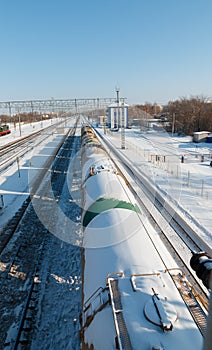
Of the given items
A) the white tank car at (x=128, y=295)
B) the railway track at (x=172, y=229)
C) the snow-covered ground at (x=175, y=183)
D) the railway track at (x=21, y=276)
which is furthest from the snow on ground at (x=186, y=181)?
the railway track at (x=21, y=276)

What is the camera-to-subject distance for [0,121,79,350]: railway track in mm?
5953

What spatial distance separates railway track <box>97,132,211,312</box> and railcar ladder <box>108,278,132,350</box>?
1.35 meters

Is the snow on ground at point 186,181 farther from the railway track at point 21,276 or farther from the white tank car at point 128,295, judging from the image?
the railway track at point 21,276

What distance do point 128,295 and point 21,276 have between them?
5047 millimetres

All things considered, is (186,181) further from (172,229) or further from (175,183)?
(172,229)

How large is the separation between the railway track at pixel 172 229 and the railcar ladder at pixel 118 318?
1.35 m

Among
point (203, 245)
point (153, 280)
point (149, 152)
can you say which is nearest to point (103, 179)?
point (203, 245)

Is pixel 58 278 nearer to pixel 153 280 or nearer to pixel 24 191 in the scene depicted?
pixel 153 280

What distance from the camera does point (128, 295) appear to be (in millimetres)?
3883

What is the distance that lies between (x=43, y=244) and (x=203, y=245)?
5855 millimetres

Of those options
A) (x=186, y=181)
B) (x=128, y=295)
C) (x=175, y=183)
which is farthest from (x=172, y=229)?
(x=186, y=181)

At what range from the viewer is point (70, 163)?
→ 23.2 meters

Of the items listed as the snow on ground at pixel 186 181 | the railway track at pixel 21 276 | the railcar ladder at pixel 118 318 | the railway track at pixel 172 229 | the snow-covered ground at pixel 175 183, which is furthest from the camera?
the snow-covered ground at pixel 175 183

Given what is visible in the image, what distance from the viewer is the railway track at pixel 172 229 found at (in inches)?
309
